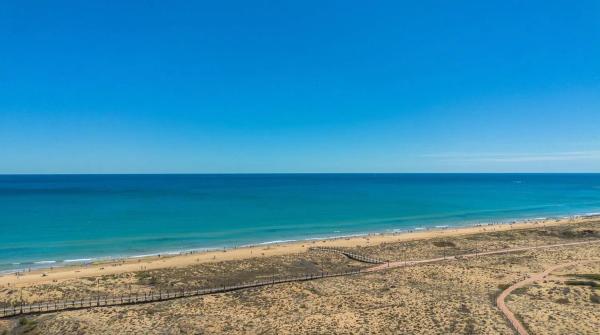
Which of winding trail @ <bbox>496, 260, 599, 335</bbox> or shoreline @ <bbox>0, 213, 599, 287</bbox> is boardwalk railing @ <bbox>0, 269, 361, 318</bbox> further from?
winding trail @ <bbox>496, 260, 599, 335</bbox>

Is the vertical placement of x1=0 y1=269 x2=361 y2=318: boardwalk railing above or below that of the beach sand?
above

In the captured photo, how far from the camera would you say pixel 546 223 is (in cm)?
6150

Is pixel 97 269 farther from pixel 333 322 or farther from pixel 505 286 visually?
pixel 505 286

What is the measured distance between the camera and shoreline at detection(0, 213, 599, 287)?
32688 mm

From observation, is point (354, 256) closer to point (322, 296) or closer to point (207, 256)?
point (322, 296)

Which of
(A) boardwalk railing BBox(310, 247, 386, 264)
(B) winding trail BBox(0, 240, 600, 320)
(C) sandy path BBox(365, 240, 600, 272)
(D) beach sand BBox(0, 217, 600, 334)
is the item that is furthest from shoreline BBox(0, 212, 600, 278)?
(C) sandy path BBox(365, 240, 600, 272)

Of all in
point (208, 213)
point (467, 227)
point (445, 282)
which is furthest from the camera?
point (208, 213)

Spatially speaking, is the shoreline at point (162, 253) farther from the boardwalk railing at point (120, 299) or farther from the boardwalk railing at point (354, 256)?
the boardwalk railing at point (120, 299)

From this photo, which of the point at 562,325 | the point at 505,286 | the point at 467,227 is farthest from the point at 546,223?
the point at 562,325

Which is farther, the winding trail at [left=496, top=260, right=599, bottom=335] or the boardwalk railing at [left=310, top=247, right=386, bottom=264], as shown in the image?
the boardwalk railing at [left=310, top=247, right=386, bottom=264]

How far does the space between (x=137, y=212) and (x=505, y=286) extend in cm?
A: 7027

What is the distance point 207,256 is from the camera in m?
40.1

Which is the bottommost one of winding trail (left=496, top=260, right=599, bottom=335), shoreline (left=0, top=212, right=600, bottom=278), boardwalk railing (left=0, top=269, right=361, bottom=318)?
shoreline (left=0, top=212, right=600, bottom=278)

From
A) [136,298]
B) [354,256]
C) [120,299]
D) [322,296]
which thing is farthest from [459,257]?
[120,299]
